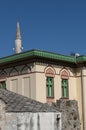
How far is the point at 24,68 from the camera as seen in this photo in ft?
95.9

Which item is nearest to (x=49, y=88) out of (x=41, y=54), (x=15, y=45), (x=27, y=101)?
(x=41, y=54)

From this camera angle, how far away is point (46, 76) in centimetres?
2889

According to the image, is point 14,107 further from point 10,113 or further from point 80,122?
point 80,122

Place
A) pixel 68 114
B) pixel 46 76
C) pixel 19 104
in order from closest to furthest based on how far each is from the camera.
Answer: pixel 19 104
pixel 68 114
pixel 46 76

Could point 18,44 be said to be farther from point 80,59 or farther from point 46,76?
point 46,76

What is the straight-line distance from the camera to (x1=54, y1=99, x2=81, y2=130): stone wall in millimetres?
26342

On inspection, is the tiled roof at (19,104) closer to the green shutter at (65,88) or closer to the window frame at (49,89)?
the window frame at (49,89)

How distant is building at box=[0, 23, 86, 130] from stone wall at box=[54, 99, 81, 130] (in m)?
1.80

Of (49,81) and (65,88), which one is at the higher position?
(49,81)

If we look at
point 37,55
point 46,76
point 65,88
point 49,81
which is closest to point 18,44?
point 65,88

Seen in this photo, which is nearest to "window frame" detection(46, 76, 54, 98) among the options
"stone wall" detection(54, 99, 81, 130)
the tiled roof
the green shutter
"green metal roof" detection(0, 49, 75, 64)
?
the green shutter

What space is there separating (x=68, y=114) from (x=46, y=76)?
150 inches

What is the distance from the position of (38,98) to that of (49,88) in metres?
1.79

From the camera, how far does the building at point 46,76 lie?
28281mm
